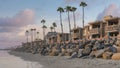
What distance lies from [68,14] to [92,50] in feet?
179

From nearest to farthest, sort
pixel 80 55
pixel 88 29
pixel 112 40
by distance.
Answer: pixel 80 55
pixel 112 40
pixel 88 29

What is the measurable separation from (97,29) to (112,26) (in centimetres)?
682

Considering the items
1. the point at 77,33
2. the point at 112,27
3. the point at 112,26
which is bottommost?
the point at 77,33

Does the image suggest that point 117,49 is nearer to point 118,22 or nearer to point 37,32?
point 118,22

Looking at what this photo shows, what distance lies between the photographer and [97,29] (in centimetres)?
6550

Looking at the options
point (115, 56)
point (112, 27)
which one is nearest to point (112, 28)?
point (112, 27)

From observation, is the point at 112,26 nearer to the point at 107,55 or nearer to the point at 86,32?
the point at 86,32

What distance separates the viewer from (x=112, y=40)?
4544 centimetres

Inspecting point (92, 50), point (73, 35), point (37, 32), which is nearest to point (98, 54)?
point (92, 50)

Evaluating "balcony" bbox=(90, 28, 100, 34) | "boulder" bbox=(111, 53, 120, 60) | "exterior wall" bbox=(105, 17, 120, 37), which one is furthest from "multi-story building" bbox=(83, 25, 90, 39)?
"boulder" bbox=(111, 53, 120, 60)

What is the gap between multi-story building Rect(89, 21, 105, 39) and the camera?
65.1 meters

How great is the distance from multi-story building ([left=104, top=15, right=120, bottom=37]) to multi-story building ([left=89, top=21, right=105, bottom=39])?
3190 millimetres

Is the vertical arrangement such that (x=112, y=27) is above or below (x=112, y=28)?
above

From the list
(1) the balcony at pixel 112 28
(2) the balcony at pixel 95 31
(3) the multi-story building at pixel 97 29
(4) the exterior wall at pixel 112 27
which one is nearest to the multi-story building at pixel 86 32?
(3) the multi-story building at pixel 97 29
